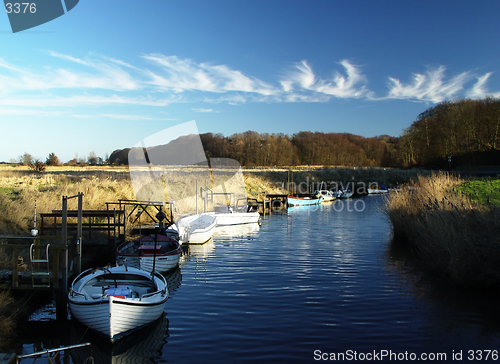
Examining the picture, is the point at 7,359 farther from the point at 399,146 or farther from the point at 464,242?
the point at 399,146

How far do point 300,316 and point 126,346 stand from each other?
472 centimetres

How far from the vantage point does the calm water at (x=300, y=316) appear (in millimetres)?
8984

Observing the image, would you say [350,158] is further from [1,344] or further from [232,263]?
[1,344]

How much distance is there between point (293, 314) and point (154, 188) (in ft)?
81.4

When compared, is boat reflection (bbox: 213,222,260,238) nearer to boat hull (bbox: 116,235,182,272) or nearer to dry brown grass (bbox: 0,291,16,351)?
boat hull (bbox: 116,235,182,272)

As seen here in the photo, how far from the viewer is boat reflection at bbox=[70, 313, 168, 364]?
28.9ft

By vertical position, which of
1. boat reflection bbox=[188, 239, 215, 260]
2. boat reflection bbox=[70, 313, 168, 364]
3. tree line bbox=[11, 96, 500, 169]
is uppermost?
tree line bbox=[11, 96, 500, 169]

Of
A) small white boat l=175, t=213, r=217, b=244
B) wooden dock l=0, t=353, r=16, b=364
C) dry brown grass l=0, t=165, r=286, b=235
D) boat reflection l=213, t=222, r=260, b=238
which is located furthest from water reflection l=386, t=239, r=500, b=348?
dry brown grass l=0, t=165, r=286, b=235

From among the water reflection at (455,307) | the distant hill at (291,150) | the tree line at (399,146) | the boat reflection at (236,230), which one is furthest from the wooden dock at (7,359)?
the distant hill at (291,150)

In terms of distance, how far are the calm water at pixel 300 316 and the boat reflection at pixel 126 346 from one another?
0.02m

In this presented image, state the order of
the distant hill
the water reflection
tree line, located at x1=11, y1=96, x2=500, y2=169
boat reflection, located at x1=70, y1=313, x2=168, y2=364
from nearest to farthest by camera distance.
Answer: boat reflection, located at x1=70, y1=313, x2=168, y2=364
the water reflection
tree line, located at x1=11, y1=96, x2=500, y2=169
the distant hill

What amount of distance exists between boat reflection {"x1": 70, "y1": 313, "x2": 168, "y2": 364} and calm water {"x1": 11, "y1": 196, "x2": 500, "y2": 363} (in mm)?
24

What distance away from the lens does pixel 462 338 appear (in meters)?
9.48

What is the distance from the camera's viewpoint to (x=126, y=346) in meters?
9.38
